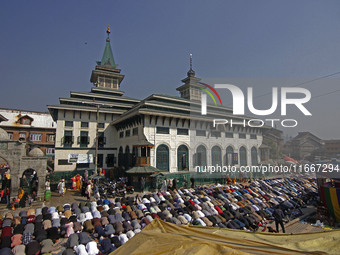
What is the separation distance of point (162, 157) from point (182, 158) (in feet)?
9.79

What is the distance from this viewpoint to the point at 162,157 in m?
23.7

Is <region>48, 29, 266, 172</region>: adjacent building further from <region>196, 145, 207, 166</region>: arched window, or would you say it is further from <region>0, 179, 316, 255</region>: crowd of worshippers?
<region>0, 179, 316, 255</region>: crowd of worshippers

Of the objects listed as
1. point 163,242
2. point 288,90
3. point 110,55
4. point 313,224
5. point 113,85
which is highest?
point 110,55

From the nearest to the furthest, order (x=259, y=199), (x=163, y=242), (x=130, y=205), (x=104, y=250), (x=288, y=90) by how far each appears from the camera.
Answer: (x=163, y=242) < (x=104, y=250) < (x=130, y=205) < (x=259, y=199) < (x=288, y=90)

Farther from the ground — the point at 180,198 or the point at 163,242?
the point at 163,242

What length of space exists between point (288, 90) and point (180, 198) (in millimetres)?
13905

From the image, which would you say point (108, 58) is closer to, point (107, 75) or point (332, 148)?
point (107, 75)

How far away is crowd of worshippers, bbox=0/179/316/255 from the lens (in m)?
8.78

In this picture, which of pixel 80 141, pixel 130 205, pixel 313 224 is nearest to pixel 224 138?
pixel 313 224

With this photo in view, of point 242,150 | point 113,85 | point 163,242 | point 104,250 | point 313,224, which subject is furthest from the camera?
point 113,85

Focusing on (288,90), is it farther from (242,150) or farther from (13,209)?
(13,209)

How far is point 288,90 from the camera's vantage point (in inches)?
712

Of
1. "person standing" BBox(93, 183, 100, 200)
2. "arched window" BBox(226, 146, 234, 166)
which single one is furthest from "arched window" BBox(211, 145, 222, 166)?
"person standing" BBox(93, 183, 100, 200)

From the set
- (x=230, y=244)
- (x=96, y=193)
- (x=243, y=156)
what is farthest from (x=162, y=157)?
(x=230, y=244)
